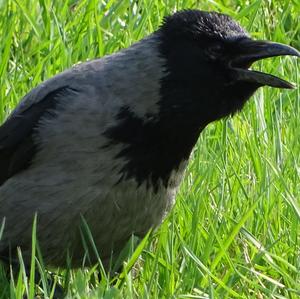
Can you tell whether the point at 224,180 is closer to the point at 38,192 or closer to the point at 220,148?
the point at 220,148

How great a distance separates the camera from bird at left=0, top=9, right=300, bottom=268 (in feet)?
15.6

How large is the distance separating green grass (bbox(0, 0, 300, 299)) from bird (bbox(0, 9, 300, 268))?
168 millimetres

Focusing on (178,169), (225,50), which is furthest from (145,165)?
(225,50)

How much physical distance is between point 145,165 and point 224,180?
0.53m

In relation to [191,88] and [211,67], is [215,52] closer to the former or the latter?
[211,67]

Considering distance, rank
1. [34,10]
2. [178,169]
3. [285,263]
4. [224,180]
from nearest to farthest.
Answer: [285,263], [178,169], [224,180], [34,10]

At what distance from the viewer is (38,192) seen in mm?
4871

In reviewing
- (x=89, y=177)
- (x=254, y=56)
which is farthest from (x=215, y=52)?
(x=89, y=177)

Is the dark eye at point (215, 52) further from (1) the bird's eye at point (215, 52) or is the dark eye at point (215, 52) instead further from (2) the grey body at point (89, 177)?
(2) the grey body at point (89, 177)

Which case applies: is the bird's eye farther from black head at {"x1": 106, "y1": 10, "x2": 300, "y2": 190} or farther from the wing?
the wing

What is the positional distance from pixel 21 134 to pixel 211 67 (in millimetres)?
824

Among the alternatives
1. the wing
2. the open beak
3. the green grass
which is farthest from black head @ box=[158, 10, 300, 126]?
the wing

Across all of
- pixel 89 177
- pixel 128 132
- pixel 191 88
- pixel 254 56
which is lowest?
pixel 89 177

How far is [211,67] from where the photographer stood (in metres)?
4.76
